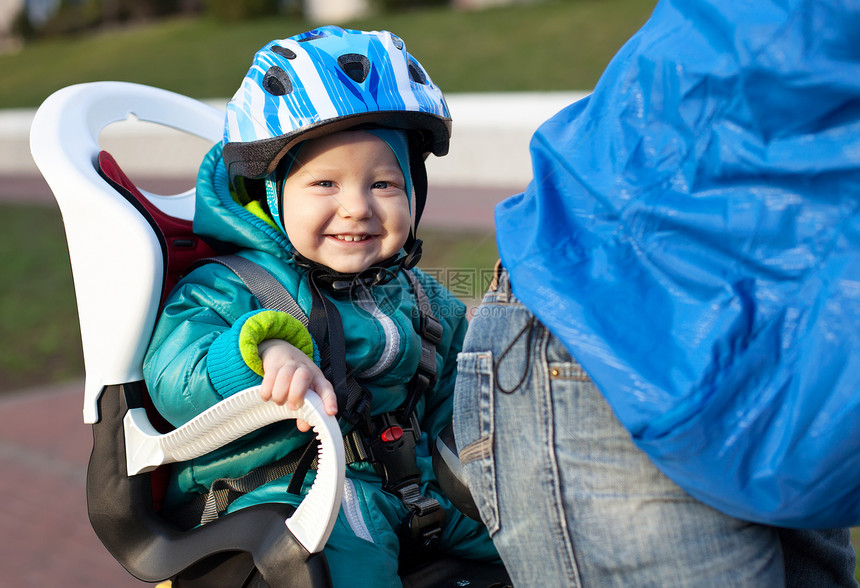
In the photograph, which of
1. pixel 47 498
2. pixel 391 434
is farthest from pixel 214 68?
pixel 391 434

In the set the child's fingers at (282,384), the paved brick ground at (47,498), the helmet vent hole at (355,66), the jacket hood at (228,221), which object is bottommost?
the paved brick ground at (47,498)

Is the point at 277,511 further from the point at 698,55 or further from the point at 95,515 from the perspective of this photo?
the point at 698,55

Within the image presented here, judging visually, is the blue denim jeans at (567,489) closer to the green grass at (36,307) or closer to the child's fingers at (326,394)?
the child's fingers at (326,394)

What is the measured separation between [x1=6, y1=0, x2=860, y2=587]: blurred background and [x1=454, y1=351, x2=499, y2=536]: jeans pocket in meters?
0.39

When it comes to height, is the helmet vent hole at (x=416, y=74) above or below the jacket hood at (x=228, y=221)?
above

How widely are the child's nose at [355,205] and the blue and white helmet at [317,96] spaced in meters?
0.16

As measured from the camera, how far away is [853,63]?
39.8 inches

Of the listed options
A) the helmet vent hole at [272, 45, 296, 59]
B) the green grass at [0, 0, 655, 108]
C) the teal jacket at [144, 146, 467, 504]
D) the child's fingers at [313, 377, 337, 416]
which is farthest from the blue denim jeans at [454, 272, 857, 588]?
the green grass at [0, 0, 655, 108]

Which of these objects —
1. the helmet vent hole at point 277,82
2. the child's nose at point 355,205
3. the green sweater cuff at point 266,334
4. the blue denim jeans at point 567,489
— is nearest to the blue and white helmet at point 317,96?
the helmet vent hole at point 277,82

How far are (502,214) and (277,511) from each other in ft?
2.76

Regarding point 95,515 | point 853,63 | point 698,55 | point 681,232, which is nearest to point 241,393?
point 95,515

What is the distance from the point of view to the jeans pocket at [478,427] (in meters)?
1.30

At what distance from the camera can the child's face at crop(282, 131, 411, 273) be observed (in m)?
2.11

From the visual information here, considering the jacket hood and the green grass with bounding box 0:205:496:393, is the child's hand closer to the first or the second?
the jacket hood
